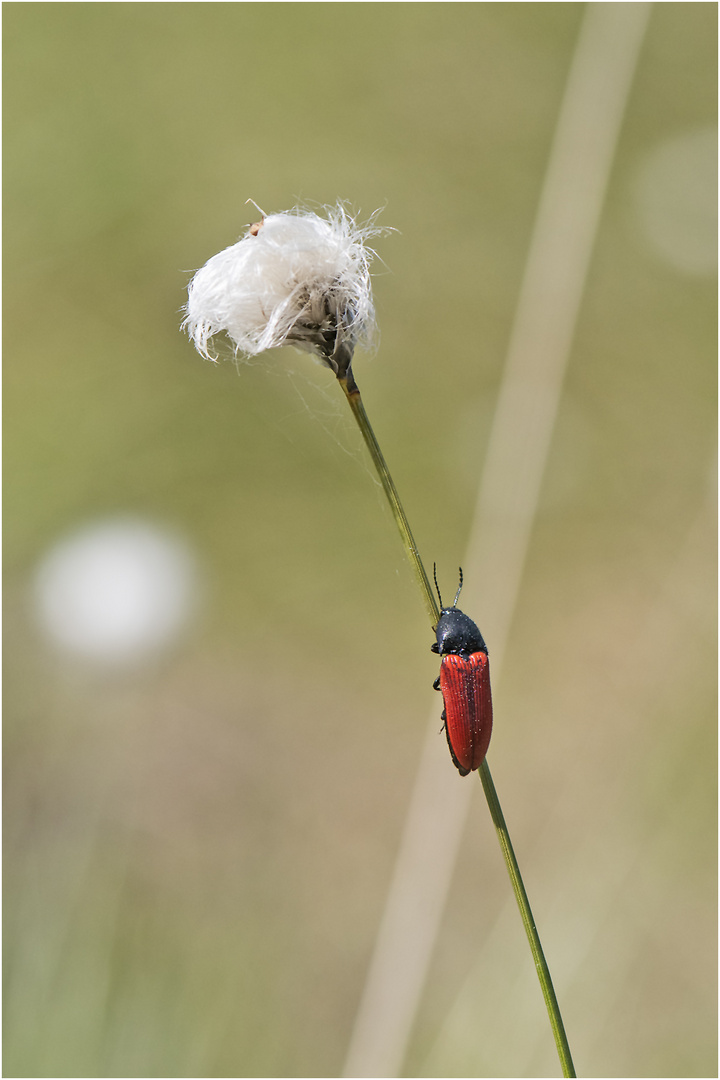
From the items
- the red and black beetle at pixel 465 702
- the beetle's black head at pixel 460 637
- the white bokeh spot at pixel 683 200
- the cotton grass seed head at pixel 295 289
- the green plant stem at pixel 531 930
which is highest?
the white bokeh spot at pixel 683 200

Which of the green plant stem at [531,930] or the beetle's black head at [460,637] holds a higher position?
the beetle's black head at [460,637]

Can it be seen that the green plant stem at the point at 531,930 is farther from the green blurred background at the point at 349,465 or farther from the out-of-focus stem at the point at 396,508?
the green blurred background at the point at 349,465

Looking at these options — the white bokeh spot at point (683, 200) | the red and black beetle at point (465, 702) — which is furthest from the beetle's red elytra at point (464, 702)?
the white bokeh spot at point (683, 200)

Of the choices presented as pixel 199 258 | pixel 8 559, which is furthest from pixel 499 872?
pixel 199 258

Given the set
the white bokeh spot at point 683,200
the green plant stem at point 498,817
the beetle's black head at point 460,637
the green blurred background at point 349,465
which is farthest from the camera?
the white bokeh spot at point 683,200

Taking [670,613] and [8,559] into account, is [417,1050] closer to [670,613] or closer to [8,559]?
[670,613]

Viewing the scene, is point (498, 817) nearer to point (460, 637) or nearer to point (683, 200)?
point (460, 637)
